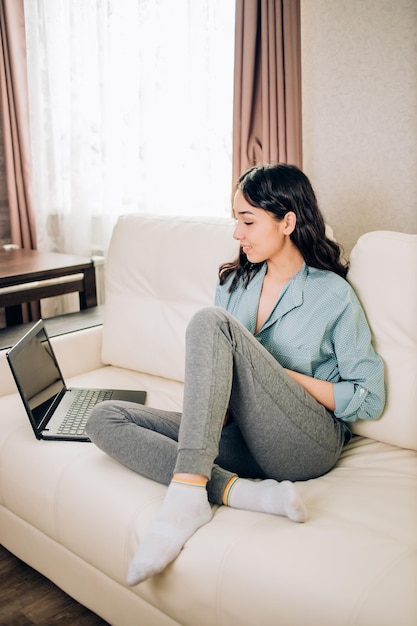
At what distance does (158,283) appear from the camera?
222 centimetres

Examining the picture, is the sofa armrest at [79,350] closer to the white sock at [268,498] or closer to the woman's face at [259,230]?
the woman's face at [259,230]

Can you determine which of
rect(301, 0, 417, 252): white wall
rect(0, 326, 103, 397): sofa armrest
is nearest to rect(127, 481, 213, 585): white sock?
rect(0, 326, 103, 397): sofa armrest

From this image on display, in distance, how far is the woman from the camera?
1387 millimetres

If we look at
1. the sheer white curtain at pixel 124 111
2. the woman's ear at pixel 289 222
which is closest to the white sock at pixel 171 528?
the woman's ear at pixel 289 222

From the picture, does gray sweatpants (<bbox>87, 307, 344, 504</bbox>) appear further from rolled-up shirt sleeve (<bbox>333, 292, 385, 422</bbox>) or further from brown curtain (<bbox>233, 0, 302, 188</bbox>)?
brown curtain (<bbox>233, 0, 302, 188</bbox>)

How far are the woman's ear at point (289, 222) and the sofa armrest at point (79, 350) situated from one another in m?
0.94

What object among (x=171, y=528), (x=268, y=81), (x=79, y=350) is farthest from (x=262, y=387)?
(x=268, y=81)

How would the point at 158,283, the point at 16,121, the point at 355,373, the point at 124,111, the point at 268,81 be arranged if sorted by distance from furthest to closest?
the point at 16,121 < the point at 124,111 < the point at 268,81 < the point at 158,283 < the point at 355,373

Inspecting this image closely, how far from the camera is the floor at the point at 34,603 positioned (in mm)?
1639

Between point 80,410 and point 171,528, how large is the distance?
0.69m

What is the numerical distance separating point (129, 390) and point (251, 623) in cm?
98

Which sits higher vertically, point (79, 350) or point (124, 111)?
point (124, 111)

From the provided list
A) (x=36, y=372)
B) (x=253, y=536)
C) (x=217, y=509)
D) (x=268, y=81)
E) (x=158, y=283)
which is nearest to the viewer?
(x=253, y=536)

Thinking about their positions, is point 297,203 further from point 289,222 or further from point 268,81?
point 268,81
